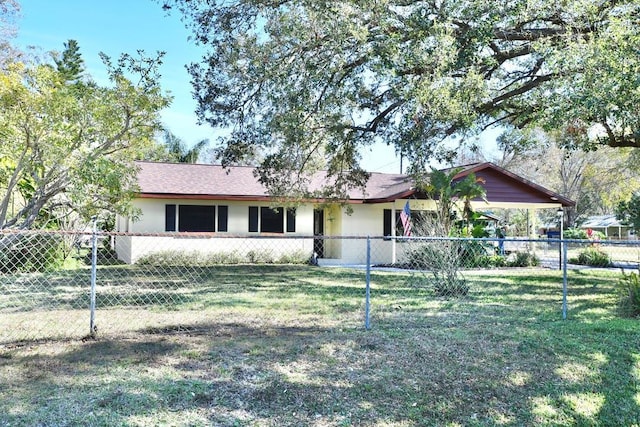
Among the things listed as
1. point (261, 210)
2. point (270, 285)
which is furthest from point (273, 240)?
point (270, 285)

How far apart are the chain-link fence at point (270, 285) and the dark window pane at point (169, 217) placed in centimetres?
51

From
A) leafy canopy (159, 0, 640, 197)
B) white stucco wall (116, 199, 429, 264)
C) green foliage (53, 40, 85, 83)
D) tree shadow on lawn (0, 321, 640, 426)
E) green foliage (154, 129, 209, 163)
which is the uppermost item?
green foliage (53, 40, 85, 83)

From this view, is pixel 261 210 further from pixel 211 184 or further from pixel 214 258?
pixel 214 258

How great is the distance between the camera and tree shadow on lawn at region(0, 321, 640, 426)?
12.6 feet

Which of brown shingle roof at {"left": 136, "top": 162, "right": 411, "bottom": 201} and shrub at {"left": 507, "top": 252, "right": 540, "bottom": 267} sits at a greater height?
brown shingle roof at {"left": 136, "top": 162, "right": 411, "bottom": 201}

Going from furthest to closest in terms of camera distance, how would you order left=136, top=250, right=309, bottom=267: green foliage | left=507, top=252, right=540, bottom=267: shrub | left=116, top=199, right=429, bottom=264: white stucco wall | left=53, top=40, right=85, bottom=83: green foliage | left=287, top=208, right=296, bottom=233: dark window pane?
1. left=53, top=40, right=85, bottom=83: green foliage
2. left=287, top=208, right=296, bottom=233: dark window pane
3. left=507, top=252, right=540, bottom=267: shrub
4. left=116, top=199, right=429, bottom=264: white stucco wall
5. left=136, top=250, right=309, bottom=267: green foliage

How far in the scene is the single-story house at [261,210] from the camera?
53.4 ft

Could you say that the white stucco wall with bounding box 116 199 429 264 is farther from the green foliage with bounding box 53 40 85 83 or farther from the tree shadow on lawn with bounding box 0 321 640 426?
Result: the green foliage with bounding box 53 40 85 83

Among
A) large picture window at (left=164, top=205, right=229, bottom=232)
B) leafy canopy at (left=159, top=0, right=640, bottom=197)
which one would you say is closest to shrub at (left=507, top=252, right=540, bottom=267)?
leafy canopy at (left=159, top=0, right=640, bottom=197)

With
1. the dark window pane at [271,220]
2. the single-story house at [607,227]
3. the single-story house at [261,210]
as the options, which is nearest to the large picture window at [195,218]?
the single-story house at [261,210]

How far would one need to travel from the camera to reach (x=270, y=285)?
11.4 meters

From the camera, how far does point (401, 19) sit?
9414 mm

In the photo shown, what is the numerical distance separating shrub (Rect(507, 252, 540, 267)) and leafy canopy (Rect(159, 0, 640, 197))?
6.08 metres

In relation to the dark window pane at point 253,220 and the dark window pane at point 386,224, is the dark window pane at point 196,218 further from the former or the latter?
the dark window pane at point 386,224
